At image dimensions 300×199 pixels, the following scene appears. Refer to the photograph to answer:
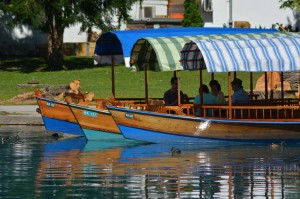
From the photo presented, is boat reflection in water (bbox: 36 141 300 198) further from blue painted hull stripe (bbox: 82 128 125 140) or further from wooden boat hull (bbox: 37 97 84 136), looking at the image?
wooden boat hull (bbox: 37 97 84 136)

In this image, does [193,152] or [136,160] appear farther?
[193,152]

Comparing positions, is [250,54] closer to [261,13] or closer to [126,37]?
[126,37]

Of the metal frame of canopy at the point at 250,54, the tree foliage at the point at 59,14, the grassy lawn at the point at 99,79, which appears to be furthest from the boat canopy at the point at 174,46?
the tree foliage at the point at 59,14

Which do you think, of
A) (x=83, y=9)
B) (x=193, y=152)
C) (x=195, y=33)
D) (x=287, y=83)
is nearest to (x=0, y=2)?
(x=83, y=9)

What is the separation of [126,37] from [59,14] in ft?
89.0

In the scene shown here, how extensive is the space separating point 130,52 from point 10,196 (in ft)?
38.2

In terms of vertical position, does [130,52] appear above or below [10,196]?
above

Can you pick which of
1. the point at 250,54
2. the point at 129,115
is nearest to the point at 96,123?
the point at 129,115

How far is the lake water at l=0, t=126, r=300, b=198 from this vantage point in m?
19.4

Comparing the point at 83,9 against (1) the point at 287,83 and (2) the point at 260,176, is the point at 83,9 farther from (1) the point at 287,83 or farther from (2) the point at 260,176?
(2) the point at 260,176

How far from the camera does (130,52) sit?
30.0 m

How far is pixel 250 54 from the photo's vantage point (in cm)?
2786

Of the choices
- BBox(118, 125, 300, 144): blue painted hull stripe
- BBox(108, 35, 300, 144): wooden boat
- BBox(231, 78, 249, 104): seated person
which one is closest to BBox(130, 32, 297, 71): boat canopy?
BBox(108, 35, 300, 144): wooden boat

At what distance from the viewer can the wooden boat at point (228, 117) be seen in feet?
91.1
